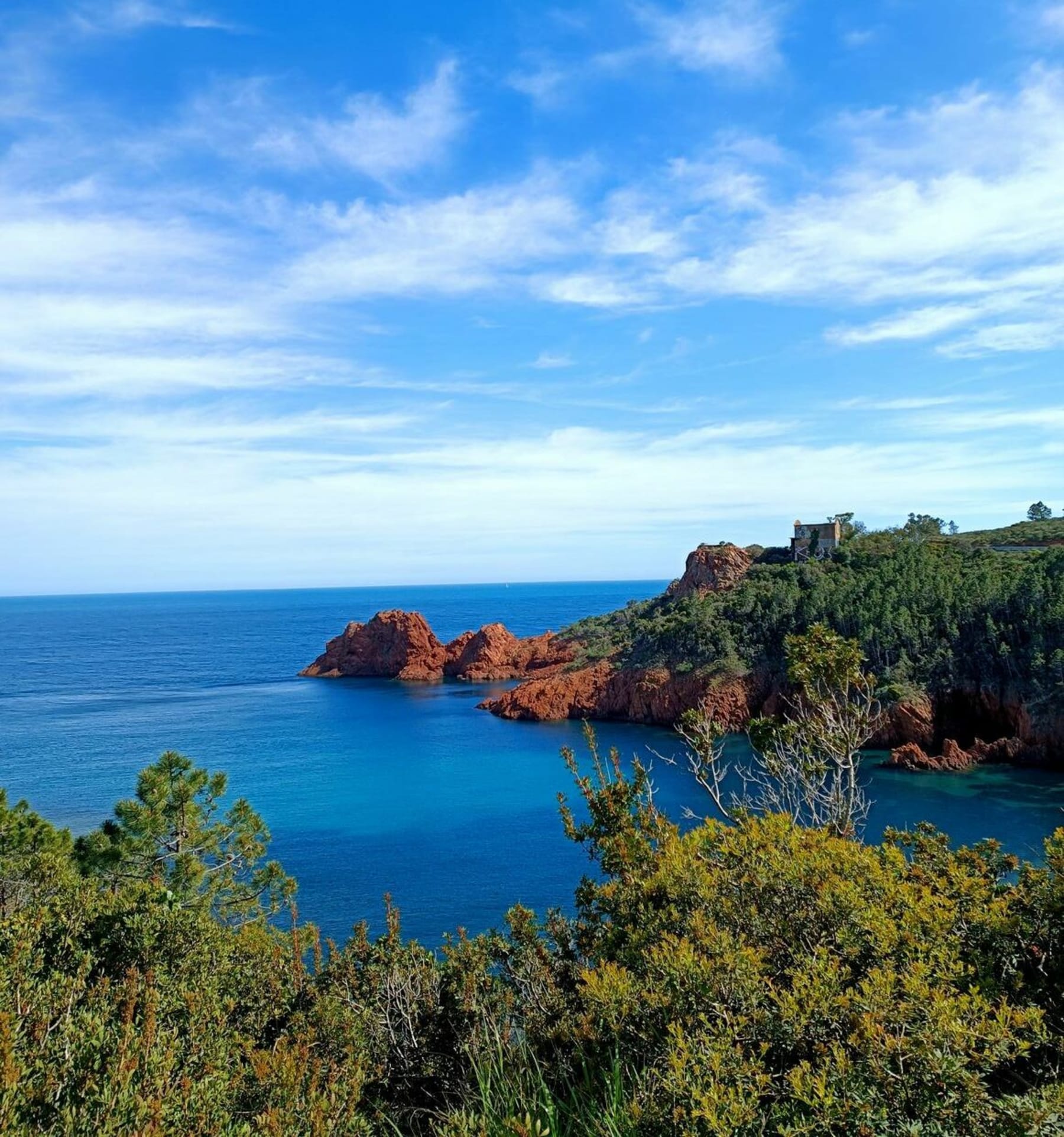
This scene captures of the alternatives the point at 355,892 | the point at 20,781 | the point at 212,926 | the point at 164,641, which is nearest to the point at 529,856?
the point at 355,892

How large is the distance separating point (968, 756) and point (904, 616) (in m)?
9.11

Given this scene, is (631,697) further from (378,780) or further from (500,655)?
(500,655)

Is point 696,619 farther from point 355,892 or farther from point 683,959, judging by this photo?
point 683,959

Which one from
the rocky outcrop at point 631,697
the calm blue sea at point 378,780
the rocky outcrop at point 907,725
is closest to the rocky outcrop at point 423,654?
the calm blue sea at point 378,780

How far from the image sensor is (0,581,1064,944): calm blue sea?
27672 millimetres

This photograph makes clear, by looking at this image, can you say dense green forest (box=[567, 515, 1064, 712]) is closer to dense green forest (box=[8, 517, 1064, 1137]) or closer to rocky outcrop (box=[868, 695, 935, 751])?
rocky outcrop (box=[868, 695, 935, 751])

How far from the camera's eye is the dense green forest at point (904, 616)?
1614 inches

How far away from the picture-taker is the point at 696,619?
53469 mm

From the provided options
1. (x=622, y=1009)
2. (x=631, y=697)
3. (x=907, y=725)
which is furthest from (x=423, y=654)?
(x=622, y=1009)

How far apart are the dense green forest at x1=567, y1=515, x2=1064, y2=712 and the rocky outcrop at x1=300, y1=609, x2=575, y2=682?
1778 centimetres

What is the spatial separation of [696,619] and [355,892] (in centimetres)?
3240

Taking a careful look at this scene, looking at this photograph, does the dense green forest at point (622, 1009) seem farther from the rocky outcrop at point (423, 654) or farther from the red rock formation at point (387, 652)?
the red rock formation at point (387, 652)

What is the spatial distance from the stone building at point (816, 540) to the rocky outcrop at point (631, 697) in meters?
18.7

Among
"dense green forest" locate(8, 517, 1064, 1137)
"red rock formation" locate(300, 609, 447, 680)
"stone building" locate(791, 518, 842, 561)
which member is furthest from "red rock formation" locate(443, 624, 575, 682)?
"dense green forest" locate(8, 517, 1064, 1137)
